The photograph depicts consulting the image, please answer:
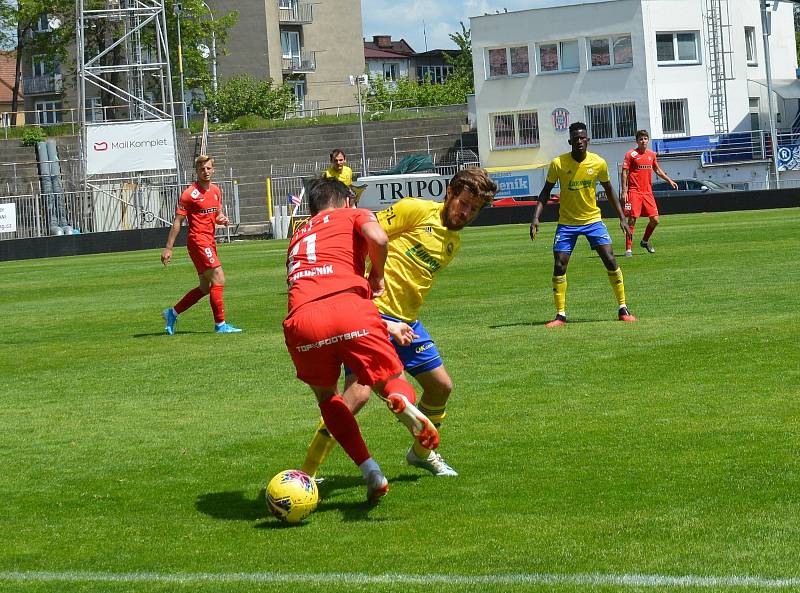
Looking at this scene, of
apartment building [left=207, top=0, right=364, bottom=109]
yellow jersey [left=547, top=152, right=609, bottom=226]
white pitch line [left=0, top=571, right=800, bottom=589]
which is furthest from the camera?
apartment building [left=207, top=0, right=364, bottom=109]

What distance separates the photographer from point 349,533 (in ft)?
21.3

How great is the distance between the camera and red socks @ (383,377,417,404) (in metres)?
6.81

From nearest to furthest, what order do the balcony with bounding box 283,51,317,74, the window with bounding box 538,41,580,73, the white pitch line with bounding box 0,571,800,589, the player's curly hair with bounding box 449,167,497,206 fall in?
the white pitch line with bounding box 0,571,800,589 → the player's curly hair with bounding box 449,167,497,206 → the window with bounding box 538,41,580,73 → the balcony with bounding box 283,51,317,74

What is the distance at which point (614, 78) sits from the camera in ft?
212

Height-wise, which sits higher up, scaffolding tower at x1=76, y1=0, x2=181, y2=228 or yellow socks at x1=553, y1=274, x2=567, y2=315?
scaffolding tower at x1=76, y1=0, x2=181, y2=228

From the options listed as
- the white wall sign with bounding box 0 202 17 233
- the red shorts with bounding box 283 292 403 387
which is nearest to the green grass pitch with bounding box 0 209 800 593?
the red shorts with bounding box 283 292 403 387

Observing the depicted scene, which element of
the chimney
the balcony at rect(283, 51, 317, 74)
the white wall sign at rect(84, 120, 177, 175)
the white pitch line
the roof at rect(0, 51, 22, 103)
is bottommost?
the white pitch line

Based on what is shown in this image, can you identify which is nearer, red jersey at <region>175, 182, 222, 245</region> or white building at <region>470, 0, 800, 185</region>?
red jersey at <region>175, 182, 222, 245</region>

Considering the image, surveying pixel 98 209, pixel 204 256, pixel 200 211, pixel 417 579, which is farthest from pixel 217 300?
pixel 98 209

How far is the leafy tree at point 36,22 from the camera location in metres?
71.8

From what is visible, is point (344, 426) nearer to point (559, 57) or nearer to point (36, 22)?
point (559, 57)

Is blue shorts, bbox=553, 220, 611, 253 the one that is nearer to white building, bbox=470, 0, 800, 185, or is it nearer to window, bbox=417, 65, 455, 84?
white building, bbox=470, 0, 800, 185

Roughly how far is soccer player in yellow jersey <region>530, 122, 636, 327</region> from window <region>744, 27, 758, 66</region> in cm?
5817

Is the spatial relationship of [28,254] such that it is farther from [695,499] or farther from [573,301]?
[695,499]
